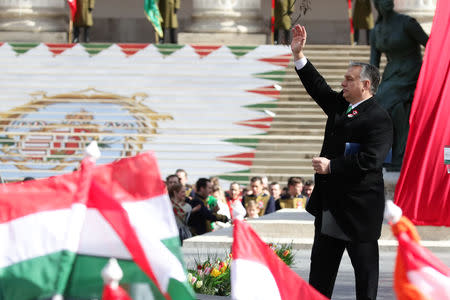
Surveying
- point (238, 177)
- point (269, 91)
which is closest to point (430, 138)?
point (238, 177)

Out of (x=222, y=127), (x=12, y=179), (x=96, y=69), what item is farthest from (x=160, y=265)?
(x=96, y=69)

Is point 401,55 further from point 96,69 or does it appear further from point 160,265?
point 96,69

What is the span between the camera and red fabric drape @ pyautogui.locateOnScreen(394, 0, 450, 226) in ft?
31.7

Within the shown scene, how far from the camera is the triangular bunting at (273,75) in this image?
25.0 meters

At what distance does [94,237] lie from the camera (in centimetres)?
365

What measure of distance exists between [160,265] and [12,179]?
1759 centimetres

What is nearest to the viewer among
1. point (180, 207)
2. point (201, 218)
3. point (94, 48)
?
point (180, 207)

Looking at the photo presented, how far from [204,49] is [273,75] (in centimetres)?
230

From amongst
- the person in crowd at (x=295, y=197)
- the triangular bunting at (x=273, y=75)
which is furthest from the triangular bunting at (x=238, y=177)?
the person in crowd at (x=295, y=197)

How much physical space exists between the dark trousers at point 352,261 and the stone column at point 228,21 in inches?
938

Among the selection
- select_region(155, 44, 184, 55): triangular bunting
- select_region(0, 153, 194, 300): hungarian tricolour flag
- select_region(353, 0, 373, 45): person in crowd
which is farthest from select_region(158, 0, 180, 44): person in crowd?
select_region(0, 153, 194, 300): hungarian tricolour flag

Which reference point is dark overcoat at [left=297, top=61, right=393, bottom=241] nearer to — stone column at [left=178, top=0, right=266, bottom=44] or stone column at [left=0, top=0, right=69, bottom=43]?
stone column at [left=178, top=0, right=266, bottom=44]

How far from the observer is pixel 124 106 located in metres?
24.3

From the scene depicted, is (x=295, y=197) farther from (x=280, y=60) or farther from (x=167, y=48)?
(x=167, y=48)
